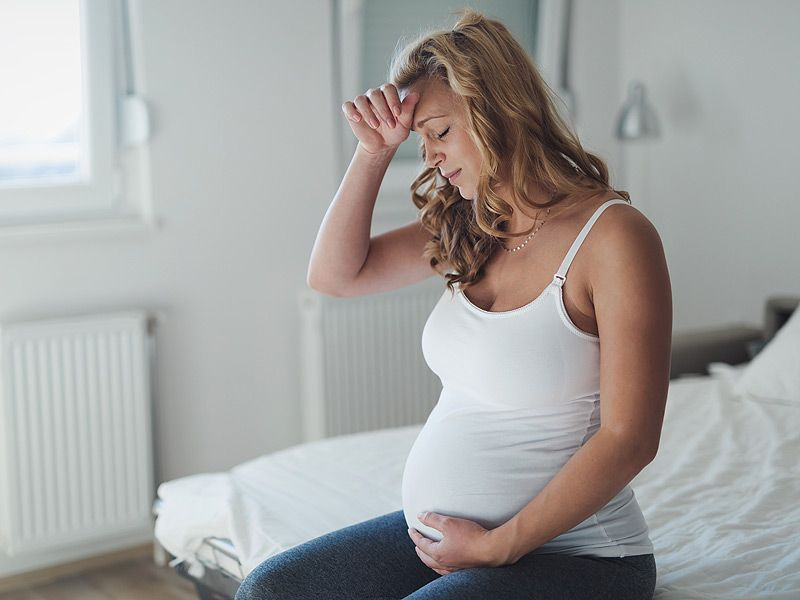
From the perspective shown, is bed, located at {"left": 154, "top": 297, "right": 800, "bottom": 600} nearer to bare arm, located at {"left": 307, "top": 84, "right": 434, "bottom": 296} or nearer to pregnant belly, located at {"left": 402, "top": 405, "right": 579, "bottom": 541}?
pregnant belly, located at {"left": 402, "top": 405, "right": 579, "bottom": 541}

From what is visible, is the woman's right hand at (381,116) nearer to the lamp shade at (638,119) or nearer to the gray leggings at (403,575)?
the gray leggings at (403,575)

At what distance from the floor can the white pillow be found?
1.57 metres

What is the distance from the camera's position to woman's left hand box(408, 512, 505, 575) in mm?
1267

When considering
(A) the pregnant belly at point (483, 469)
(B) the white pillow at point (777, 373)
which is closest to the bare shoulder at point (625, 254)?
(A) the pregnant belly at point (483, 469)

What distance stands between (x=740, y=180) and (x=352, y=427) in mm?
1547

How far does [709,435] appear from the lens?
228 cm

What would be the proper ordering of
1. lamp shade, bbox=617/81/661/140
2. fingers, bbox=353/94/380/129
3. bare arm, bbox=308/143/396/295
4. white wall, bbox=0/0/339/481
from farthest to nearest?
lamp shade, bbox=617/81/661/140
white wall, bbox=0/0/339/481
bare arm, bbox=308/143/396/295
fingers, bbox=353/94/380/129

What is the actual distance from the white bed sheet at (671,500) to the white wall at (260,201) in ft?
3.17

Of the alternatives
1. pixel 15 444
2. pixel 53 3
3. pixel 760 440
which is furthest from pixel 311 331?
pixel 760 440

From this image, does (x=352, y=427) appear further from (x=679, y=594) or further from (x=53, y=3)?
(x=679, y=594)

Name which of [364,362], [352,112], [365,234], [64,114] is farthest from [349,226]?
[364,362]

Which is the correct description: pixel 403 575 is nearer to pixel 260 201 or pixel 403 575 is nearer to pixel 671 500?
pixel 671 500

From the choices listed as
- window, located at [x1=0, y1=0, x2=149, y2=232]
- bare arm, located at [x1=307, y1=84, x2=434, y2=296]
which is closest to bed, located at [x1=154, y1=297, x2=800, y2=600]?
bare arm, located at [x1=307, y1=84, x2=434, y2=296]

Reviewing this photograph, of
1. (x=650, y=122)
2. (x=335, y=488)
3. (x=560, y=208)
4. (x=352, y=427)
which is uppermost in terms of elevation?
(x=650, y=122)
